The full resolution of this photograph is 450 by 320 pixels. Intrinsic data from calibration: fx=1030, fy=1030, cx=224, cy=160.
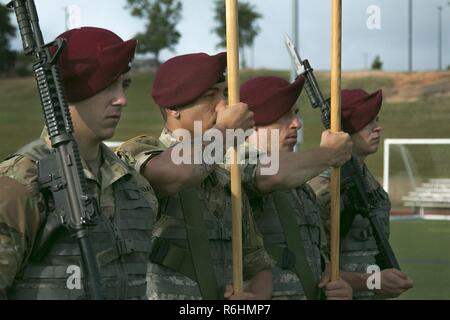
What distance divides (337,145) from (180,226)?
0.89 m

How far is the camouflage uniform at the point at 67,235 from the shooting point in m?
3.03

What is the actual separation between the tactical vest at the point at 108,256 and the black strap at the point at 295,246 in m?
1.22

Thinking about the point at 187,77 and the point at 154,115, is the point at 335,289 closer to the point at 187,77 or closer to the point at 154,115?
the point at 187,77

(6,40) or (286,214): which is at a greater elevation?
(286,214)

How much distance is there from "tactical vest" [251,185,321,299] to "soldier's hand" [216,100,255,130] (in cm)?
79

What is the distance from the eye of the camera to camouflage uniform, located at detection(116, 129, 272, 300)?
3.85 meters

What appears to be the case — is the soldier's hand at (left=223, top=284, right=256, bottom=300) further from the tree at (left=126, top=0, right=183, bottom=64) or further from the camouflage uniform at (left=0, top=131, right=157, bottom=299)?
the tree at (left=126, top=0, right=183, bottom=64)

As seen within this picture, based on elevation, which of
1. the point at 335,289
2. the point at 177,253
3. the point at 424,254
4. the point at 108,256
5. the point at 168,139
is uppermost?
the point at 168,139

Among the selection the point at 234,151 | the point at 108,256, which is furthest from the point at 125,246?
the point at 234,151

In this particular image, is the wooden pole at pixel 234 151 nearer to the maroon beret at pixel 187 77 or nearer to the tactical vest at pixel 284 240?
the maroon beret at pixel 187 77

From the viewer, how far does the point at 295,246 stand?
459 cm

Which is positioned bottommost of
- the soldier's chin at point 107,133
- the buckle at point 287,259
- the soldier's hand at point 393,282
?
the soldier's hand at point 393,282

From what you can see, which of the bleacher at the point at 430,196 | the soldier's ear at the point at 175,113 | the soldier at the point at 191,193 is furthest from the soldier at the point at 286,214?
the bleacher at the point at 430,196

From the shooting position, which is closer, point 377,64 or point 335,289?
point 335,289
